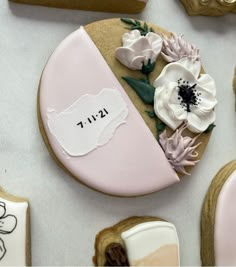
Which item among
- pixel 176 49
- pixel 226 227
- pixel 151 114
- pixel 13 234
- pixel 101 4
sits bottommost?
pixel 226 227

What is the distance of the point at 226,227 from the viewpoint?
1.32 m

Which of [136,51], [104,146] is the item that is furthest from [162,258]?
[136,51]

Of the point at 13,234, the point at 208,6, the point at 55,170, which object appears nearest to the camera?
the point at 13,234

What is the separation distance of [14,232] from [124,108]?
419 millimetres

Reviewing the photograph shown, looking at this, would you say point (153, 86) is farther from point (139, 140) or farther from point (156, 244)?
point (156, 244)

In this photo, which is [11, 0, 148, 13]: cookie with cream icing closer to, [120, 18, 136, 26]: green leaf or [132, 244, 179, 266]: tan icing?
[120, 18, 136, 26]: green leaf

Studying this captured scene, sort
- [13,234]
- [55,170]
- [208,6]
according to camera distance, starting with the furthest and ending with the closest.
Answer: [208,6]
[55,170]
[13,234]

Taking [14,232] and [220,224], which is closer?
[14,232]

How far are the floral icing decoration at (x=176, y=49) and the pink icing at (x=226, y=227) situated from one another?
368 mm

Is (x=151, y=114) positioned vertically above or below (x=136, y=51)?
below

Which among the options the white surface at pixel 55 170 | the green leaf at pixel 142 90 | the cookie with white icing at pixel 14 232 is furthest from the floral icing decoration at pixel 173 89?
the cookie with white icing at pixel 14 232

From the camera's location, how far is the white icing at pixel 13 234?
1159mm

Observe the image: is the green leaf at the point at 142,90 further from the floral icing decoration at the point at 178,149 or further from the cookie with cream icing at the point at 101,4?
the cookie with cream icing at the point at 101,4

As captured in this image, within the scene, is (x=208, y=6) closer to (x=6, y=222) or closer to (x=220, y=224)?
(x=220, y=224)
